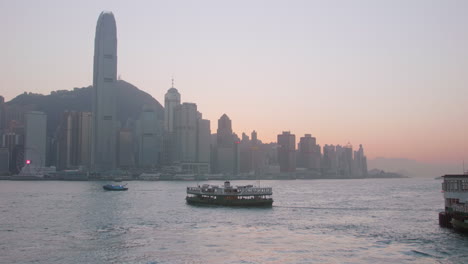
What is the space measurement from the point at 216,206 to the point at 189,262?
66.1 meters

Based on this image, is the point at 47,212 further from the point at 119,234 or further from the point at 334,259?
the point at 334,259

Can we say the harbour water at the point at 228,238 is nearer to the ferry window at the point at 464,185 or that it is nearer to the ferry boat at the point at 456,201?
the ferry boat at the point at 456,201

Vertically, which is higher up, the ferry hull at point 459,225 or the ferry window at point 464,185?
the ferry window at point 464,185

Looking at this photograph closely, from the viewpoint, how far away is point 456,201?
71.1 m

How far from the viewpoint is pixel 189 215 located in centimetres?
9769

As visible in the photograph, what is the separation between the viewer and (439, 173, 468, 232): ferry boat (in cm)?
6781

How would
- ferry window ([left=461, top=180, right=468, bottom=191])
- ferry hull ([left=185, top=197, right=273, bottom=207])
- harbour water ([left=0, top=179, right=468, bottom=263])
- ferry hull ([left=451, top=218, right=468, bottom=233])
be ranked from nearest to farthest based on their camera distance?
1. harbour water ([left=0, top=179, right=468, bottom=263])
2. ferry hull ([left=451, top=218, right=468, bottom=233])
3. ferry window ([left=461, top=180, right=468, bottom=191])
4. ferry hull ([left=185, top=197, right=273, bottom=207])

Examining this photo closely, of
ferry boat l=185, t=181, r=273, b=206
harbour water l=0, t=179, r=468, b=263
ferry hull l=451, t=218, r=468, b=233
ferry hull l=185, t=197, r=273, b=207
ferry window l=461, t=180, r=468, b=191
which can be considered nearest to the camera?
harbour water l=0, t=179, r=468, b=263

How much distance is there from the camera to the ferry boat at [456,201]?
6781 centimetres

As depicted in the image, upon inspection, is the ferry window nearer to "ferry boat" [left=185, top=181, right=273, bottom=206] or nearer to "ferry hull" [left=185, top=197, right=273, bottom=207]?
"ferry boat" [left=185, top=181, right=273, bottom=206]

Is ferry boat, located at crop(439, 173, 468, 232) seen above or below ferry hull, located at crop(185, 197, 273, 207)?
above

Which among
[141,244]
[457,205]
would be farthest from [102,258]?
[457,205]

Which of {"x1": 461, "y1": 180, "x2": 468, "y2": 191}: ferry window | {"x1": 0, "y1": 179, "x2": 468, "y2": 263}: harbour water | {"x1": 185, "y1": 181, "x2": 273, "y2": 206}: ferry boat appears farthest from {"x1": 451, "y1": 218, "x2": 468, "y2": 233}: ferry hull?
{"x1": 185, "y1": 181, "x2": 273, "y2": 206}: ferry boat

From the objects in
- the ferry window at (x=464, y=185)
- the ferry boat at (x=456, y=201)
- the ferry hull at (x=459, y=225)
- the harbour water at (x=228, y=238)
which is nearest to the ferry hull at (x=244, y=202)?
the harbour water at (x=228, y=238)
